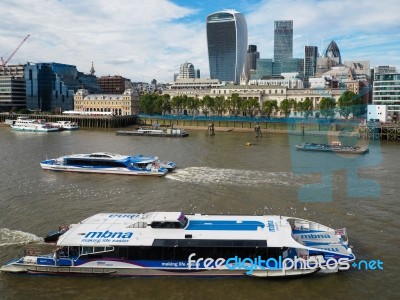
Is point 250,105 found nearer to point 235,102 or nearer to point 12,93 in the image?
point 235,102

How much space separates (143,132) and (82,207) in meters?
60.1

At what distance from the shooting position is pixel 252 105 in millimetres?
129125

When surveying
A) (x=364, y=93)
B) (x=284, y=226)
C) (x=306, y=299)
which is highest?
(x=364, y=93)

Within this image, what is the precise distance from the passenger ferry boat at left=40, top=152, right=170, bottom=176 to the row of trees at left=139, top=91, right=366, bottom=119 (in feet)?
262

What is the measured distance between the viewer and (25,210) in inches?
1125

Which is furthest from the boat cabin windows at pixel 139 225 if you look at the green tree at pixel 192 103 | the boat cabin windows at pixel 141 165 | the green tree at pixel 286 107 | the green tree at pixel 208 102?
the green tree at pixel 192 103

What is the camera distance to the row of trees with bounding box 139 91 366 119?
11304 cm

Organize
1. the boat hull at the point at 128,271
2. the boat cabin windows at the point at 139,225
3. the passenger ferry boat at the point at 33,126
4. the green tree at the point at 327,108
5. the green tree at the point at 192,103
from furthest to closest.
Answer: the green tree at the point at 192,103
the green tree at the point at 327,108
the passenger ferry boat at the point at 33,126
the boat cabin windows at the point at 139,225
the boat hull at the point at 128,271

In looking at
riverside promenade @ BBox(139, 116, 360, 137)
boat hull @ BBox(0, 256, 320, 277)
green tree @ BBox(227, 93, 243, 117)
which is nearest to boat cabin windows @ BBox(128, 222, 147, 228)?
boat hull @ BBox(0, 256, 320, 277)

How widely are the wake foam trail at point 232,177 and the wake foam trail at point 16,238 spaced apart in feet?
55.5

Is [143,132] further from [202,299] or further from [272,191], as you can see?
[202,299]

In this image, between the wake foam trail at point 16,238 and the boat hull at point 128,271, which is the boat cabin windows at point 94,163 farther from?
the boat hull at point 128,271

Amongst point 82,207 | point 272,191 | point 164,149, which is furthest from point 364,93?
point 82,207

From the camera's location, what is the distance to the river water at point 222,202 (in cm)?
1806
